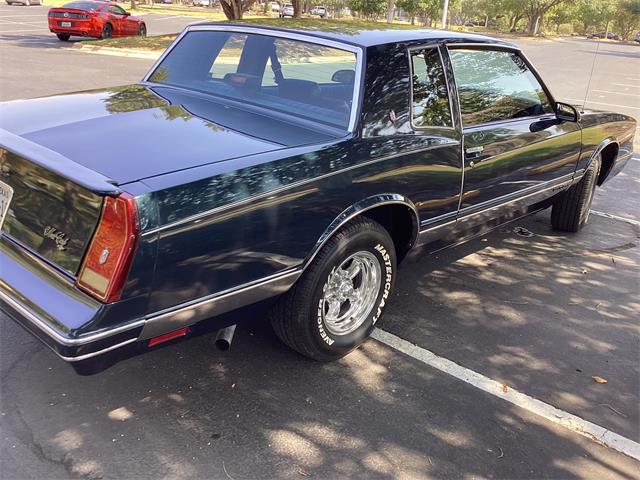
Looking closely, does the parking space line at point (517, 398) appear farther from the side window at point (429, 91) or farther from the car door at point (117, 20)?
the car door at point (117, 20)

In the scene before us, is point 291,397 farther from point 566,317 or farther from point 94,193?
point 566,317

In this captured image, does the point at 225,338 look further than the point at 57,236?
Yes

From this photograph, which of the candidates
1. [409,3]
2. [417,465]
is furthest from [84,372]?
[409,3]

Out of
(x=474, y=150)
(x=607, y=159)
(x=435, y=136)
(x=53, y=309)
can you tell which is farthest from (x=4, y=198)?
(x=607, y=159)

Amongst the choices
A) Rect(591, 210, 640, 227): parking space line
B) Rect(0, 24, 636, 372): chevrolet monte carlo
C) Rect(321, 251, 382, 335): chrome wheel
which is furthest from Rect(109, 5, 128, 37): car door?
Rect(321, 251, 382, 335): chrome wheel

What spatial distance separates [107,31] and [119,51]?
157 inches

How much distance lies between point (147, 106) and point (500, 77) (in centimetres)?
255

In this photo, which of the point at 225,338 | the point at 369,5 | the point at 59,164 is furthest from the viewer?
the point at 369,5

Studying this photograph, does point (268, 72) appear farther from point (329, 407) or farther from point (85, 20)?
point (85, 20)

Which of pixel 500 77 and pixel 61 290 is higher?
pixel 500 77

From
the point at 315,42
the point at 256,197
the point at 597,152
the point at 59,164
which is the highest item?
the point at 315,42

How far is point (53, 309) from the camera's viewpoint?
217cm

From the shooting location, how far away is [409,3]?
130ft

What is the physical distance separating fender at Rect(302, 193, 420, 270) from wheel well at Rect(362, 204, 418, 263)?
6 centimetres
